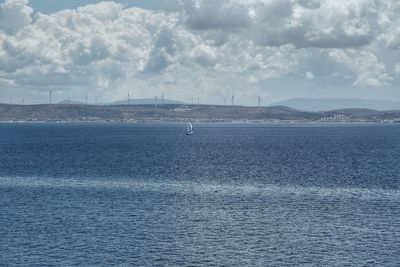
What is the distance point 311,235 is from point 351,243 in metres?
6.21

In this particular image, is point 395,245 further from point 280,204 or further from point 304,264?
point 280,204

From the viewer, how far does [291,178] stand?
144 metres

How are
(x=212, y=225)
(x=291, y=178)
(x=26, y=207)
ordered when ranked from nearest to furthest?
(x=212, y=225) → (x=26, y=207) → (x=291, y=178)

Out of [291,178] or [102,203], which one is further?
[291,178]

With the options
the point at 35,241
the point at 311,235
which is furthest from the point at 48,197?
the point at 311,235

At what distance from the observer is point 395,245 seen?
7806cm

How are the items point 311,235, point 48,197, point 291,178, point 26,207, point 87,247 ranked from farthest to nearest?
point 291,178 → point 48,197 → point 26,207 → point 311,235 → point 87,247

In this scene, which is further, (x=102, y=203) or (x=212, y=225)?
(x=102, y=203)

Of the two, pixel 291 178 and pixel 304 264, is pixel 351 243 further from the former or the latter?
pixel 291 178

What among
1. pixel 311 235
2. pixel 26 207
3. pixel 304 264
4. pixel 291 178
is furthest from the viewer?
pixel 291 178

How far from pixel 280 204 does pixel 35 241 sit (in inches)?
1700

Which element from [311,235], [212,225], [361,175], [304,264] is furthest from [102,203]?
[361,175]

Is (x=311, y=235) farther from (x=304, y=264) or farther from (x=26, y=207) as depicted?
(x=26, y=207)

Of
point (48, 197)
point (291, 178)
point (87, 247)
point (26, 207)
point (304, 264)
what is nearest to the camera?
point (304, 264)
